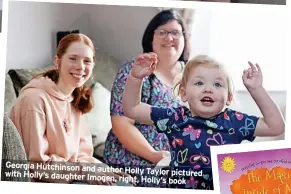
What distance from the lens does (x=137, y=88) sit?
1.12m

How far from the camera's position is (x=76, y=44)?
1.11 m

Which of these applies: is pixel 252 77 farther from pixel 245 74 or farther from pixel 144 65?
pixel 144 65

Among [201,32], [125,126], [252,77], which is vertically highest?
[201,32]

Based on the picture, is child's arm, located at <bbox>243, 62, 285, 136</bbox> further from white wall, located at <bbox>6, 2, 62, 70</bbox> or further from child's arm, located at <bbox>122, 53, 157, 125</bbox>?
white wall, located at <bbox>6, 2, 62, 70</bbox>

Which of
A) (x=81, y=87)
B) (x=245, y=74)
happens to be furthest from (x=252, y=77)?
(x=81, y=87)

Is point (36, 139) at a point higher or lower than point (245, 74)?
lower

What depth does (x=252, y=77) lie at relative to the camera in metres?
1.11

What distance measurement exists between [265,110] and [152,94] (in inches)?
11.0

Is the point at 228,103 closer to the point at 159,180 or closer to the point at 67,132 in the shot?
the point at 159,180

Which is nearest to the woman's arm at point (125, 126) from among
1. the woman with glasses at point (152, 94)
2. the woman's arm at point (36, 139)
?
the woman with glasses at point (152, 94)

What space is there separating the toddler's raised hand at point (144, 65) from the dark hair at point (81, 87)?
114 mm

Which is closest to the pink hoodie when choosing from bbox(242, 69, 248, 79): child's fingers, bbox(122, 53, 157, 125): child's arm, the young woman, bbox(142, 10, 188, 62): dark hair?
the young woman

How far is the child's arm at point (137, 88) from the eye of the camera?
1.11 m

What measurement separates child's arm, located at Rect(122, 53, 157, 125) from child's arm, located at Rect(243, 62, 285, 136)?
24cm
